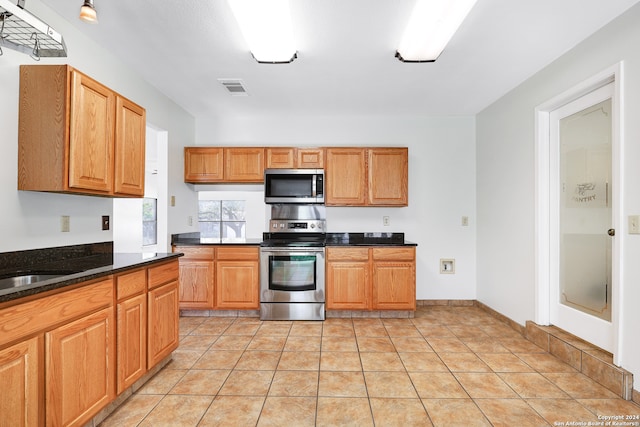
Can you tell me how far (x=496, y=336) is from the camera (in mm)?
3215

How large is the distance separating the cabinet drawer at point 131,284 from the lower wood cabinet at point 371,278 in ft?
6.89

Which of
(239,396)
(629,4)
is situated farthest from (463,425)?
(629,4)

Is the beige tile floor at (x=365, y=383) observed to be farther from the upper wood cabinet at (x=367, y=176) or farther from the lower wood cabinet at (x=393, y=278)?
the upper wood cabinet at (x=367, y=176)

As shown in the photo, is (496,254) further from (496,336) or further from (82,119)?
(82,119)

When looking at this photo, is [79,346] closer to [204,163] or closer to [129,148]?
[129,148]

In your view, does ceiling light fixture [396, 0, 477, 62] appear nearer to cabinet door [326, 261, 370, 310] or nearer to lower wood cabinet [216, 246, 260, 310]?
cabinet door [326, 261, 370, 310]


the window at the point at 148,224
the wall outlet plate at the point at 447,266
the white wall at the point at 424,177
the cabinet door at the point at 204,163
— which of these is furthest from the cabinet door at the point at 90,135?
the wall outlet plate at the point at 447,266

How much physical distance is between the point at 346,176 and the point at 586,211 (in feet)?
7.75

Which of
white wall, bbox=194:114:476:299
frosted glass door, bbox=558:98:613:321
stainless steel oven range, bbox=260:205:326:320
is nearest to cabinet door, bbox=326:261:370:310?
stainless steel oven range, bbox=260:205:326:320

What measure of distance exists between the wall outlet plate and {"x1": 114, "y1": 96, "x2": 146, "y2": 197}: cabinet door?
3637 mm

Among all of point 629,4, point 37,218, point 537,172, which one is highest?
point 629,4

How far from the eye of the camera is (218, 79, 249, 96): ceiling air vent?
3.30 metres

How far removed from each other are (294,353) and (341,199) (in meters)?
1.93

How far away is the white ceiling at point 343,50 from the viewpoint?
2143 mm
